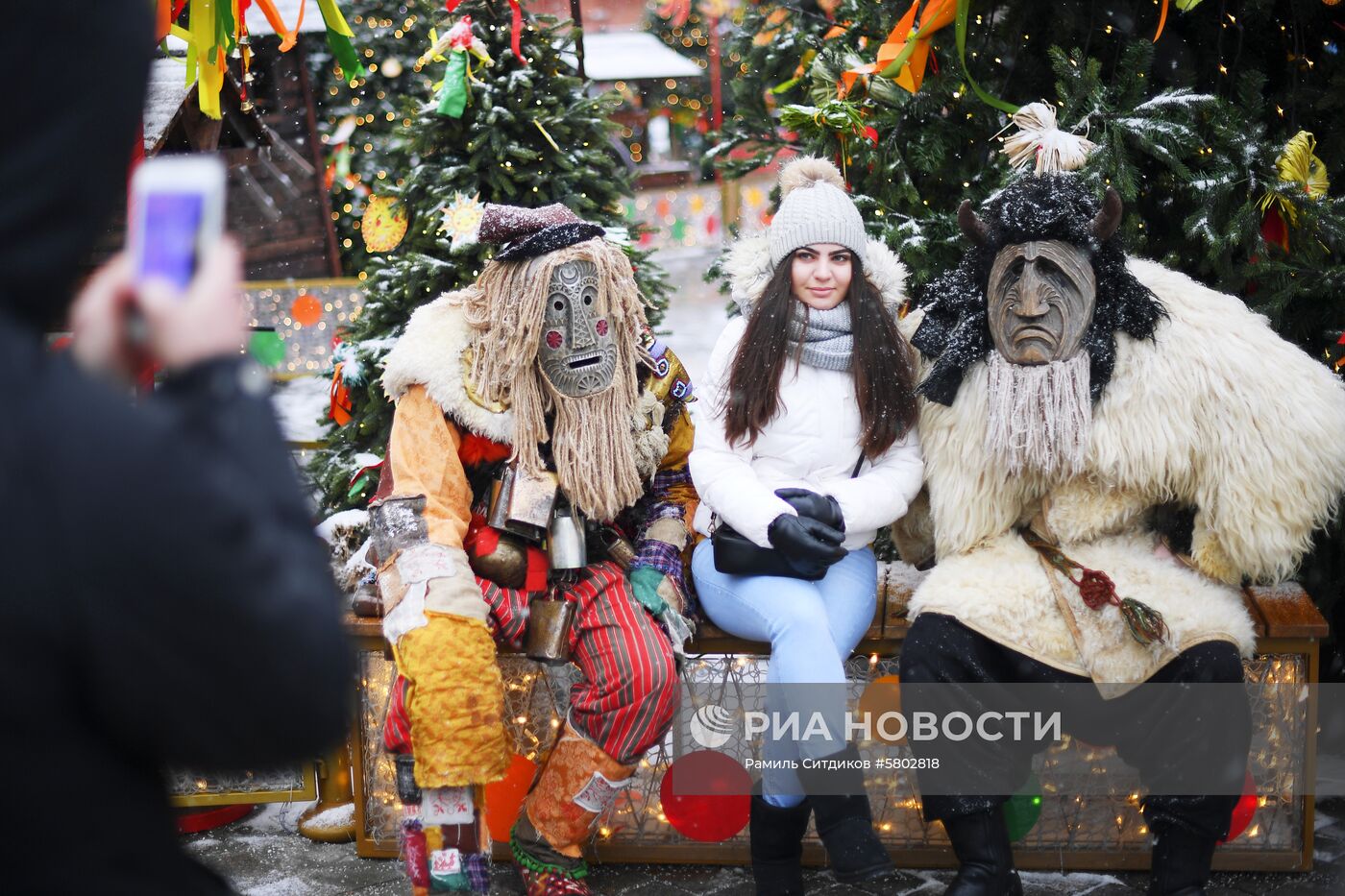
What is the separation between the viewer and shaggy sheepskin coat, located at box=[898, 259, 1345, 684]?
3.11 metres

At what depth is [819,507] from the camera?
3.26 meters

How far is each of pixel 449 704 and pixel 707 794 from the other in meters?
0.89

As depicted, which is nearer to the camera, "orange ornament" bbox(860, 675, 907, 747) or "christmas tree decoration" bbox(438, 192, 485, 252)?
"orange ornament" bbox(860, 675, 907, 747)

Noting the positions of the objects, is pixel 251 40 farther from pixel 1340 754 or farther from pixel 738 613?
pixel 1340 754

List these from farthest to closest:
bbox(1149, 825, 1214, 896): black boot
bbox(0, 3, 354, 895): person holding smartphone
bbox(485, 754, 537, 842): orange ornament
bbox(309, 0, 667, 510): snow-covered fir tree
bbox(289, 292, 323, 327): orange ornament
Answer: bbox(289, 292, 323, 327): orange ornament
bbox(309, 0, 667, 510): snow-covered fir tree
bbox(485, 754, 537, 842): orange ornament
bbox(1149, 825, 1214, 896): black boot
bbox(0, 3, 354, 895): person holding smartphone

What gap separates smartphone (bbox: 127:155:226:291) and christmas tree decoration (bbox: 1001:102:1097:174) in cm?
254

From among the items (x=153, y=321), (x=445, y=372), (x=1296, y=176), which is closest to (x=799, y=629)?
(x=445, y=372)

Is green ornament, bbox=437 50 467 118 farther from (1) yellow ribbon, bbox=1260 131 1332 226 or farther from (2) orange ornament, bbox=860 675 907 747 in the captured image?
(1) yellow ribbon, bbox=1260 131 1332 226

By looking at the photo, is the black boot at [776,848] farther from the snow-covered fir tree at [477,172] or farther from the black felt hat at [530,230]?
the snow-covered fir tree at [477,172]

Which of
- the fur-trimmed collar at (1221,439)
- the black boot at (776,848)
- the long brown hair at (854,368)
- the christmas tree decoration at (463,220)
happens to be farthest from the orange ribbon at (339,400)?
the fur-trimmed collar at (1221,439)

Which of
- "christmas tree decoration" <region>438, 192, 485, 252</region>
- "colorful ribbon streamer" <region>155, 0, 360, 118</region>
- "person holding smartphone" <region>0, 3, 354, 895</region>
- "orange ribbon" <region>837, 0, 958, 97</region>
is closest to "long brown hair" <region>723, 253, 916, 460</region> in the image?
"orange ribbon" <region>837, 0, 958, 97</region>

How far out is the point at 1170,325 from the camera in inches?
126

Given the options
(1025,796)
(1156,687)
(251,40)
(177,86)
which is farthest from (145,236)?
(251,40)

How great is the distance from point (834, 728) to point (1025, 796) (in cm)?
75
